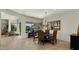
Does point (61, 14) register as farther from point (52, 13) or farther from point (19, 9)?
point (19, 9)

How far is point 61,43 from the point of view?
11.3 feet

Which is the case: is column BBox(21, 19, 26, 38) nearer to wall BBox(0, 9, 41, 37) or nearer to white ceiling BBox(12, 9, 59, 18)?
wall BBox(0, 9, 41, 37)

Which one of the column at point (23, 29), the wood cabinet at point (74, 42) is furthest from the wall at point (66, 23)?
the column at point (23, 29)

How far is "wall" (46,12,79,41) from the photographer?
3.41m

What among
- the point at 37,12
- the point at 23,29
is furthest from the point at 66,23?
the point at 23,29

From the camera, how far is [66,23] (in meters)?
3.45

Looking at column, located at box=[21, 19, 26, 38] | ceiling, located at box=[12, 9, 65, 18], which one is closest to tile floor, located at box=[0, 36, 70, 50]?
column, located at box=[21, 19, 26, 38]

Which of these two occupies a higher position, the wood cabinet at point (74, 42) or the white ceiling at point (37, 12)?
the white ceiling at point (37, 12)

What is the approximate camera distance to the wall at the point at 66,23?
341 centimetres

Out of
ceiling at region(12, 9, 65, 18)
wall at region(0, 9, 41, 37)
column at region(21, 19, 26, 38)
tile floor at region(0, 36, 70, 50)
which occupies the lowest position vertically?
tile floor at region(0, 36, 70, 50)

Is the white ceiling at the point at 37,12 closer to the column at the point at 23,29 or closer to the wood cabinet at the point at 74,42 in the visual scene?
the column at the point at 23,29

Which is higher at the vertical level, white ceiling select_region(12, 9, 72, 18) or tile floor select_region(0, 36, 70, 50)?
white ceiling select_region(12, 9, 72, 18)

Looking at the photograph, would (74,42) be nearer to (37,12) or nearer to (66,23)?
(66,23)
